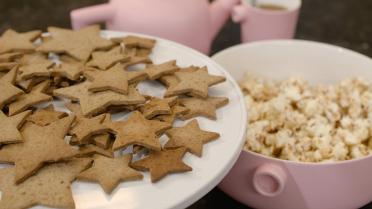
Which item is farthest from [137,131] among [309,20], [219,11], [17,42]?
[309,20]

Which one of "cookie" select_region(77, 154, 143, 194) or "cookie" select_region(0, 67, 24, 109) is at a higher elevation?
"cookie" select_region(0, 67, 24, 109)

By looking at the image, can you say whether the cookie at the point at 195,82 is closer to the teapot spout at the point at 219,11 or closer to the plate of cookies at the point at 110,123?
the plate of cookies at the point at 110,123

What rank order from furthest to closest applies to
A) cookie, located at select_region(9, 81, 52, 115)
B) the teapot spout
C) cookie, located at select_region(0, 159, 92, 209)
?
1. the teapot spout
2. cookie, located at select_region(9, 81, 52, 115)
3. cookie, located at select_region(0, 159, 92, 209)

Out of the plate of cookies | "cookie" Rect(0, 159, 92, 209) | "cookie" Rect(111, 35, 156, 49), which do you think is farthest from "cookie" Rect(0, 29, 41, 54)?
"cookie" Rect(0, 159, 92, 209)

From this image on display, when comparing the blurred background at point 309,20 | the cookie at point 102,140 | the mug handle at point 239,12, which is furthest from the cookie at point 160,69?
the blurred background at point 309,20

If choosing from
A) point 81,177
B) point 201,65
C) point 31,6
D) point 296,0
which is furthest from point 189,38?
point 31,6

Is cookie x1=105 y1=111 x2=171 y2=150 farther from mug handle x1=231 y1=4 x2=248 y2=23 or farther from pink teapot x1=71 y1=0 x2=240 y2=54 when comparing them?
mug handle x1=231 y1=4 x2=248 y2=23
